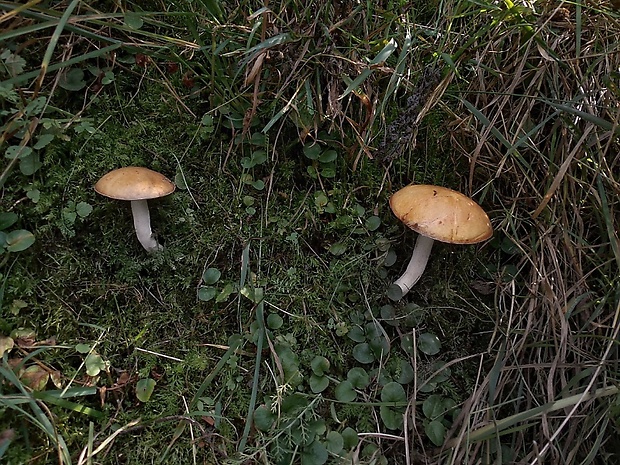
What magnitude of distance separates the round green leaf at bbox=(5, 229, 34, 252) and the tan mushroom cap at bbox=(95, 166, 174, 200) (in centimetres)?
36

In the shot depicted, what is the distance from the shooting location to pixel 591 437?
5.88 ft

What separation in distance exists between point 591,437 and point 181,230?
1899 mm

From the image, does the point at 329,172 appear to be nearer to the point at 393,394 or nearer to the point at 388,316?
the point at 388,316

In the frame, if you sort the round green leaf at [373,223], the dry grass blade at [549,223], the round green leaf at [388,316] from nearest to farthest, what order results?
1. the dry grass blade at [549,223]
2. the round green leaf at [388,316]
3. the round green leaf at [373,223]

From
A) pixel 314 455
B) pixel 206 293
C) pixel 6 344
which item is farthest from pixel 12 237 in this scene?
pixel 314 455

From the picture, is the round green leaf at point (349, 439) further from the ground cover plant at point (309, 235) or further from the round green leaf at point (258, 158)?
the round green leaf at point (258, 158)

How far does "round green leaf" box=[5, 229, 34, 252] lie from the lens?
5.93 feet

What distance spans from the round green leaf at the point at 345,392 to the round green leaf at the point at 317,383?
55mm

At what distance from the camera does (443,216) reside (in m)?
1.77

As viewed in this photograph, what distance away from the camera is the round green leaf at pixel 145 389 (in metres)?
1.76

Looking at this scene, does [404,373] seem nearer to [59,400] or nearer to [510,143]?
[510,143]

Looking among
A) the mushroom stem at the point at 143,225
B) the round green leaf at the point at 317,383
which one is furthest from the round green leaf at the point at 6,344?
the round green leaf at the point at 317,383

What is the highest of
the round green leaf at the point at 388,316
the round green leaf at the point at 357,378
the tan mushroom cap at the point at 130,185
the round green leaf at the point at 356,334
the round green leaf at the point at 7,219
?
the tan mushroom cap at the point at 130,185

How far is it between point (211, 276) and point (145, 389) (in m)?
0.51
